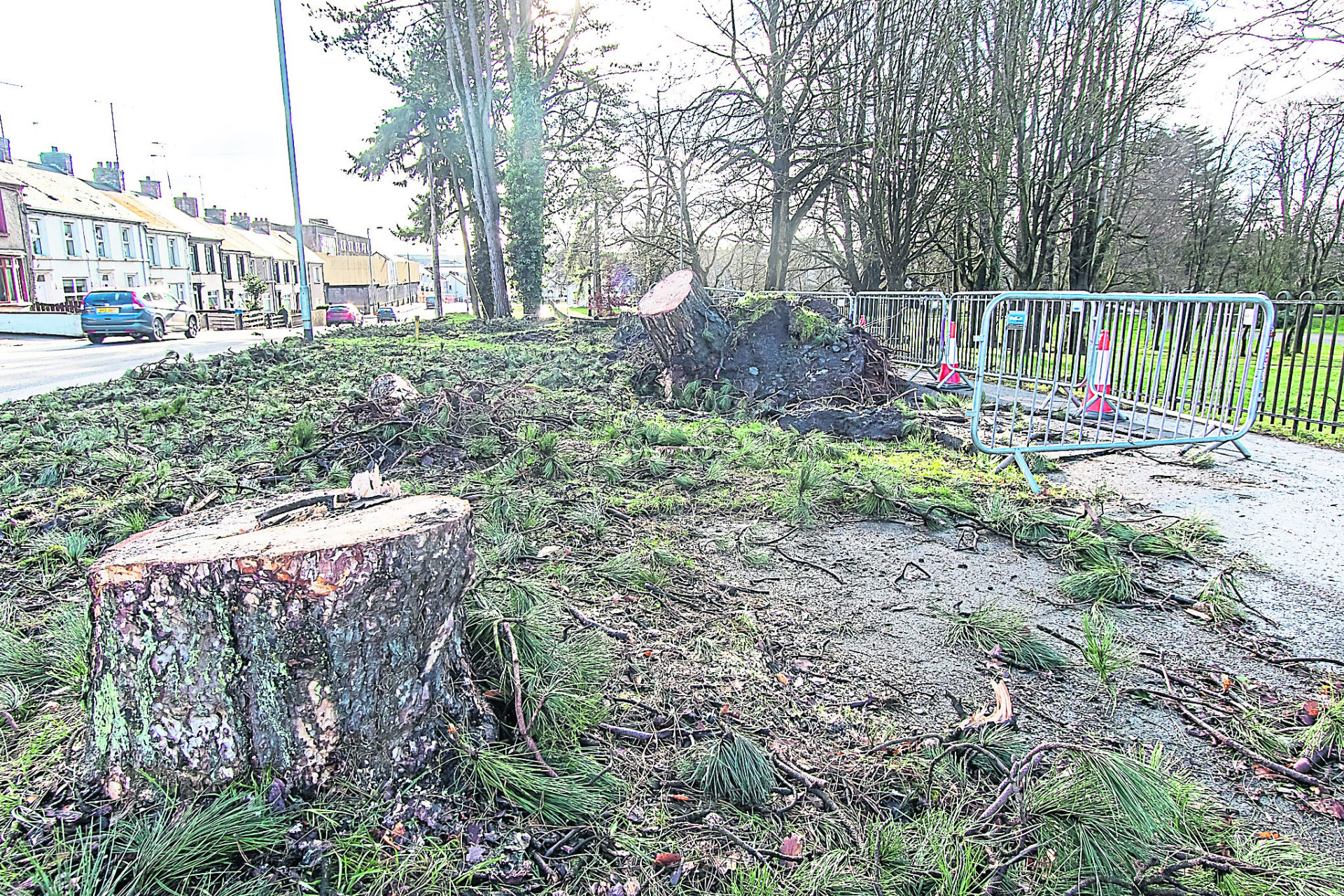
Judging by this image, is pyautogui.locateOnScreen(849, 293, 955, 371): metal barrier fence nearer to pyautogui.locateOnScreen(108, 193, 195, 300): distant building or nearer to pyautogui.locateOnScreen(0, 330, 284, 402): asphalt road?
pyautogui.locateOnScreen(0, 330, 284, 402): asphalt road

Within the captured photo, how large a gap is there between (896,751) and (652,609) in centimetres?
138

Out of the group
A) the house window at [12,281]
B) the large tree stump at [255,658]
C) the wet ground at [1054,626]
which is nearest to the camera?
the large tree stump at [255,658]

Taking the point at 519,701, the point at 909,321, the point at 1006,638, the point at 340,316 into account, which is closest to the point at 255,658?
the point at 519,701

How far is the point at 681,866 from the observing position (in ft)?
6.10

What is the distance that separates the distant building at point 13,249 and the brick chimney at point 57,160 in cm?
1086

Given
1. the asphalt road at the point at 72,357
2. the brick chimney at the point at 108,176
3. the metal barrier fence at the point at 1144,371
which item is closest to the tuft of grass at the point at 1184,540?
the metal barrier fence at the point at 1144,371

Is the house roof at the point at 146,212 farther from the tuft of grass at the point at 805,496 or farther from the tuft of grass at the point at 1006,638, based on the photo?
the tuft of grass at the point at 1006,638

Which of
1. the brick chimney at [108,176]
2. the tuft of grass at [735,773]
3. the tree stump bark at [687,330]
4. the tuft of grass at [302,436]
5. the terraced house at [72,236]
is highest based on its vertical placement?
the brick chimney at [108,176]

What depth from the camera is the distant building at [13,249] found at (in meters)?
35.1

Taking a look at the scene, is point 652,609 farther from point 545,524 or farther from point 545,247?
point 545,247

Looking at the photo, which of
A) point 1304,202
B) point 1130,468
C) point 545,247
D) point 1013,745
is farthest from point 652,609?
point 545,247

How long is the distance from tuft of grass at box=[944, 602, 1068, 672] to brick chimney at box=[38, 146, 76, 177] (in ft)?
198

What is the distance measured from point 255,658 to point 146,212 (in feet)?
198

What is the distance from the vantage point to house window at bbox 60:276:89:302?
39781 millimetres
